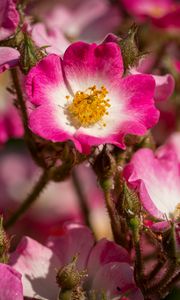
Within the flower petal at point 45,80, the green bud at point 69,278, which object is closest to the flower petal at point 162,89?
the flower petal at point 45,80

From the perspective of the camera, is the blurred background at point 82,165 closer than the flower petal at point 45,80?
No

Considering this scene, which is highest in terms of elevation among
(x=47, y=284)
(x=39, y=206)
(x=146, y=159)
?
(x=146, y=159)

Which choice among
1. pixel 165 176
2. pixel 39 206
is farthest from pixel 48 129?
pixel 39 206

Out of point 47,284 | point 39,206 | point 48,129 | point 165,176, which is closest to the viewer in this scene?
point 48,129

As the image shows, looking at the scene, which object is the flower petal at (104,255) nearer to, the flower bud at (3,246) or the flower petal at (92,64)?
the flower bud at (3,246)

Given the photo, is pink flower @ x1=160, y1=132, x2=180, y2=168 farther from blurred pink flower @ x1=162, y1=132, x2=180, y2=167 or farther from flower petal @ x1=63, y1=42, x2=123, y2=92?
flower petal @ x1=63, y1=42, x2=123, y2=92

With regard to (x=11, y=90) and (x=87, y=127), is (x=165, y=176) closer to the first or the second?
(x=87, y=127)

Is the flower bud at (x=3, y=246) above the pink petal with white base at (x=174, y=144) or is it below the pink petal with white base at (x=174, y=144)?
above

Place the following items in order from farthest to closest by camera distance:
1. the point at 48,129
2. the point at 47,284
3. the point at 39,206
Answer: the point at 39,206, the point at 47,284, the point at 48,129

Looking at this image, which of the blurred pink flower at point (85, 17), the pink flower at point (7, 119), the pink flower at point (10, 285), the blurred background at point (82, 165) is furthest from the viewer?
the blurred pink flower at point (85, 17)

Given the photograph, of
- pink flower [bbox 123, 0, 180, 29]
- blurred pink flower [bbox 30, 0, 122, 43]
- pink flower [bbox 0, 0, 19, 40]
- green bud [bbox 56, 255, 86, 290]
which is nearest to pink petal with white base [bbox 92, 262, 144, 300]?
green bud [bbox 56, 255, 86, 290]
